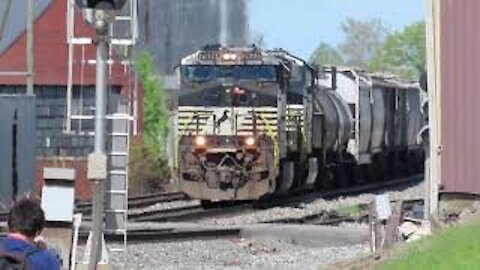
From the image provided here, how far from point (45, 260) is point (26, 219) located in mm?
223

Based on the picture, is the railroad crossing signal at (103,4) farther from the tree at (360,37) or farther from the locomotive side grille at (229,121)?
the tree at (360,37)

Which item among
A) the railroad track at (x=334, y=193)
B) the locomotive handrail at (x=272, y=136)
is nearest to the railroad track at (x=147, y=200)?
the railroad track at (x=334, y=193)

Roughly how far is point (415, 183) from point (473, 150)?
78.3 ft

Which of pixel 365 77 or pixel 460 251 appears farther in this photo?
pixel 365 77

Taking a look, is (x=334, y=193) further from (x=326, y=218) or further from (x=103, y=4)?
(x=103, y=4)

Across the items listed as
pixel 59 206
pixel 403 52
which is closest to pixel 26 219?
pixel 59 206

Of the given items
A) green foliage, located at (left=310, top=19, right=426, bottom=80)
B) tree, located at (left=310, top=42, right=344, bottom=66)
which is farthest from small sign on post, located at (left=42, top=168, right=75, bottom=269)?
tree, located at (left=310, top=42, right=344, bottom=66)

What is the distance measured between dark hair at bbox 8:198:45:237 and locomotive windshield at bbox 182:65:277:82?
22.2 metres

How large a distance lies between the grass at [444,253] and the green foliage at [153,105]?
3204cm

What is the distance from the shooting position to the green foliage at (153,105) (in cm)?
4866

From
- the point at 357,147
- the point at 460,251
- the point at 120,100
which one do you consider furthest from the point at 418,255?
the point at 357,147

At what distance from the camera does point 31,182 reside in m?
23.3

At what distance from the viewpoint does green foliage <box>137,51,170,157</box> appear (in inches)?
1916

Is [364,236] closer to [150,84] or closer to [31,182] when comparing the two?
[31,182]
